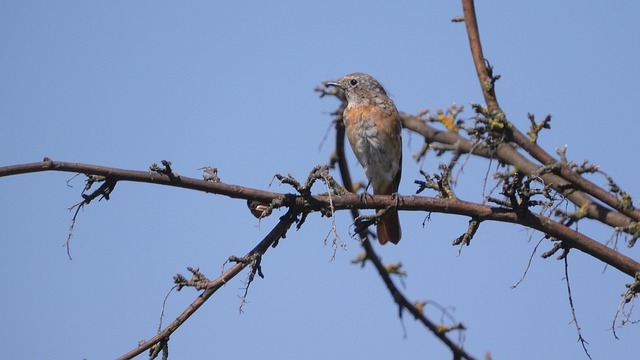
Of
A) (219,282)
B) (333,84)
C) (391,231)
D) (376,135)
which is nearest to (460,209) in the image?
(219,282)

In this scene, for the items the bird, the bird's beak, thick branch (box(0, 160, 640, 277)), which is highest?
the bird's beak

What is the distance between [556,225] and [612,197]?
1.56 ft

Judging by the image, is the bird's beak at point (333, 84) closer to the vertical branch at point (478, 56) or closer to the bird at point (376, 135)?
the bird at point (376, 135)

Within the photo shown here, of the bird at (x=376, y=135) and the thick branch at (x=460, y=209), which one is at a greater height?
the bird at (x=376, y=135)

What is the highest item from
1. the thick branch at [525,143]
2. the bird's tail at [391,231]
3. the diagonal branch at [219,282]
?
the bird's tail at [391,231]

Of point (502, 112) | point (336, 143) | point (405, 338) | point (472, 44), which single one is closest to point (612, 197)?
point (502, 112)

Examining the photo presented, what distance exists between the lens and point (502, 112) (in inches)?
146

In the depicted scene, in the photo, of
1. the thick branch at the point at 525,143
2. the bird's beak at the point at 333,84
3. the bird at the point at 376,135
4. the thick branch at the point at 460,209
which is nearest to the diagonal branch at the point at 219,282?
the thick branch at the point at 460,209

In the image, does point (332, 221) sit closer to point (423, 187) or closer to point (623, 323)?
point (423, 187)

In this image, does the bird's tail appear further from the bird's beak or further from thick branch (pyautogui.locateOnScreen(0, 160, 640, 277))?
thick branch (pyautogui.locateOnScreen(0, 160, 640, 277))

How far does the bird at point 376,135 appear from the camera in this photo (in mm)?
6086

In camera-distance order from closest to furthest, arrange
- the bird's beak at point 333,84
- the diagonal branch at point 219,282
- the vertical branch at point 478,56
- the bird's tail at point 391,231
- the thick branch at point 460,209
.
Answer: the diagonal branch at point 219,282 → the thick branch at point 460,209 → the vertical branch at point 478,56 → the bird's tail at point 391,231 → the bird's beak at point 333,84

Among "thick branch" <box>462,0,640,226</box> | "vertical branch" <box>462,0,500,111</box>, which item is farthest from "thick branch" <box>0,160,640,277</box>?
"vertical branch" <box>462,0,500,111</box>

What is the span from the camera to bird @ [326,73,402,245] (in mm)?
6086
